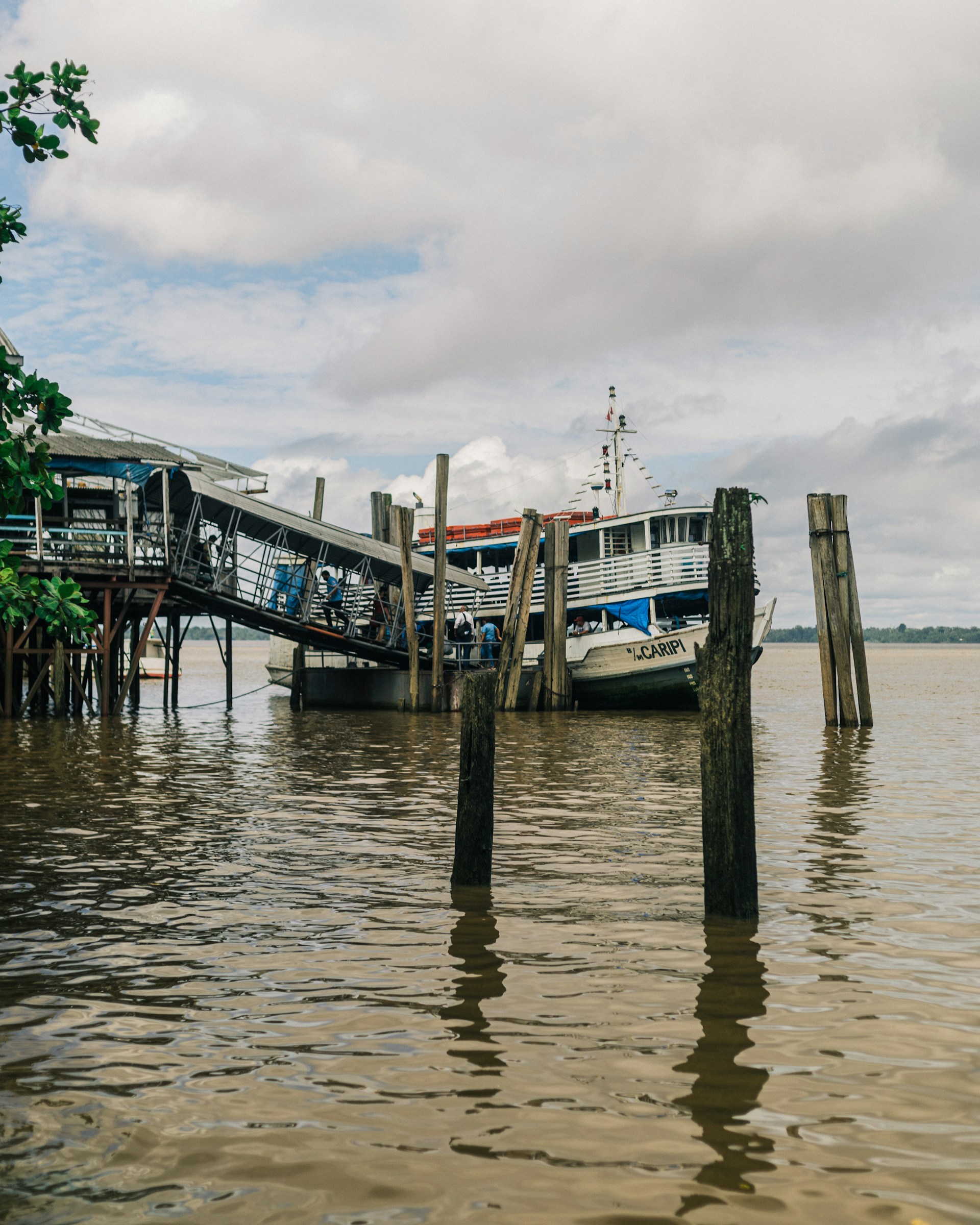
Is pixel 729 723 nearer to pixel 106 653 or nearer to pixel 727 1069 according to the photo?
pixel 727 1069

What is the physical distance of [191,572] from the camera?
2555 centimetres

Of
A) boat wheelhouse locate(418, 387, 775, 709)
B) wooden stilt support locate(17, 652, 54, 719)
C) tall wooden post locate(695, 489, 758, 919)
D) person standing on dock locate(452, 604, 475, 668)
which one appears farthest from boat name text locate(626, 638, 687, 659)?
tall wooden post locate(695, 489, 758, 919)

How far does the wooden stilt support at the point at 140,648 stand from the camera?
Result: 2439 cm

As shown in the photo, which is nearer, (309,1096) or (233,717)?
(309,1096)

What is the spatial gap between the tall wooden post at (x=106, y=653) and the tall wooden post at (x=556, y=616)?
9914 millimetres

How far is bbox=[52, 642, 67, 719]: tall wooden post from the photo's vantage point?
76.9ft

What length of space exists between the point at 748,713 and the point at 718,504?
56.6 inches

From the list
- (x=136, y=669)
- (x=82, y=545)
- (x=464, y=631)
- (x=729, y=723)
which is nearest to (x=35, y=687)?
(x=136, y=669)

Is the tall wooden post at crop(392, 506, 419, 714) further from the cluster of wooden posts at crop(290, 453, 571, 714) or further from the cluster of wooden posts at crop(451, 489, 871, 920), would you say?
the cluster of wooden posts at crop(451, 489, 871, 920)

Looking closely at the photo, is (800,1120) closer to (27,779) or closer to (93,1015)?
(93,1015)

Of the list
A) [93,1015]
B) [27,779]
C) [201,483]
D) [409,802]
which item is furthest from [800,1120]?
[201,483]

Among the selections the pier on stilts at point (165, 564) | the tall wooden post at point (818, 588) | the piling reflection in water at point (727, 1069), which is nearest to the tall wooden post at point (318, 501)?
the pier on stilts at point (165, 564)

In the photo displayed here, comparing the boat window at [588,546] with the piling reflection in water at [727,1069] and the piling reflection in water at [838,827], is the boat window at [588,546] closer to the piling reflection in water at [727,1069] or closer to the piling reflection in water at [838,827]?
the piling reflection in water at [838,827]

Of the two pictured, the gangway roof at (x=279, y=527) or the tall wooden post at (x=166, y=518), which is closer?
the tall wooden post at (x=166, y=518)
